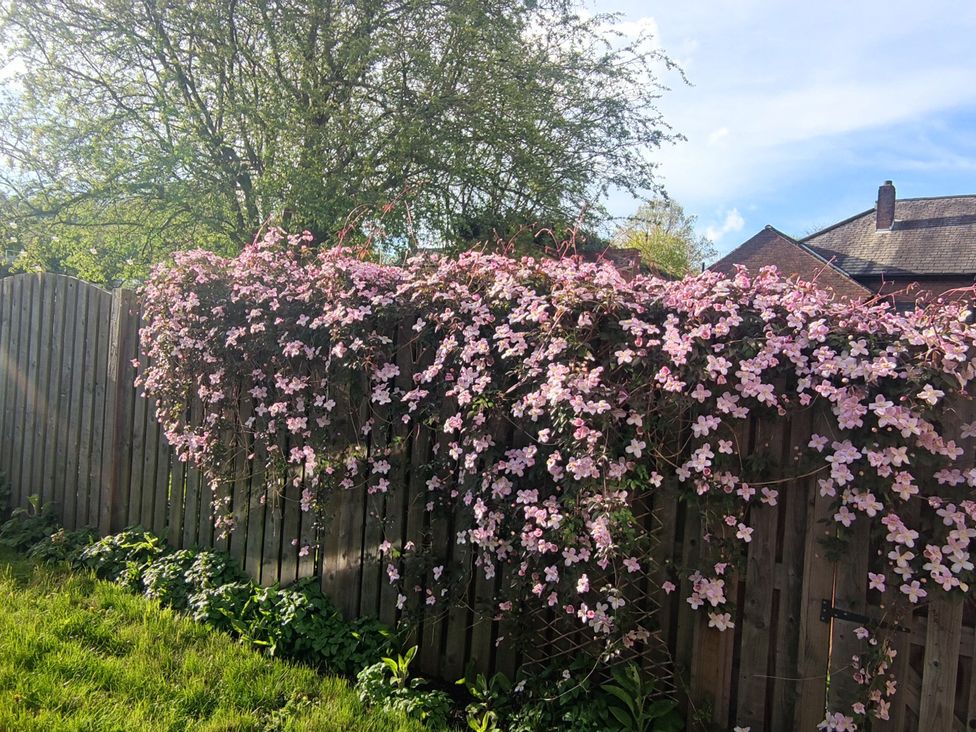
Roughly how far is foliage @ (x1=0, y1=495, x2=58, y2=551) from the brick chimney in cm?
3149

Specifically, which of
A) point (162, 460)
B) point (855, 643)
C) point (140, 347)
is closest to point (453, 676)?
point (855, 643)

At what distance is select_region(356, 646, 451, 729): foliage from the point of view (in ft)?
9.07

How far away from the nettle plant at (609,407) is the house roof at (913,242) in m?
25.3

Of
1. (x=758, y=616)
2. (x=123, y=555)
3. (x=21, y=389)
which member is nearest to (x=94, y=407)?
(x=21, y=389)

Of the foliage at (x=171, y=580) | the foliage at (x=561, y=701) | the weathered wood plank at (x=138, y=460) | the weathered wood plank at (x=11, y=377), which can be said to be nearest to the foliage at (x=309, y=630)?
the foliage at (x=171, y=580)

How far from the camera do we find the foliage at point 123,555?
4.14 meters

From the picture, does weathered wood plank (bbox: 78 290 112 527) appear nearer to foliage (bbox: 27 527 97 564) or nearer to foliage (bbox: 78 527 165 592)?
foliage (bbox: 27 527 97 564)

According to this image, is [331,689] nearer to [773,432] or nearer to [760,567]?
[760,567]

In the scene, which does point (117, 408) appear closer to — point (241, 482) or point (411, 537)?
point (241, 482)

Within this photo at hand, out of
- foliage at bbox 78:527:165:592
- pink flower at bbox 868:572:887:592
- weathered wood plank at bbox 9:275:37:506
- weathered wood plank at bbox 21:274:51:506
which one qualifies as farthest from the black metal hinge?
weathered wood plank at bbox 9:275:37:506

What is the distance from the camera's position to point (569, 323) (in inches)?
103

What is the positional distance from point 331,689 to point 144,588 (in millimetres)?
1730

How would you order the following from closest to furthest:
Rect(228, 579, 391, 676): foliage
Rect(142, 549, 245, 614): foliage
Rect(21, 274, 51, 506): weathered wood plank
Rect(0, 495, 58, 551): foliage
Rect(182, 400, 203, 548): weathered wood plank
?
Rect(228, 579, 391, 676): foliage → Rect(142, 549, 245, 614): foliage → Rect(182, 400, 203, 548): weathered wood plank → Rect(0, 495, 58, 551): foliage → Rect(21, 274, 51, 506): weathered wood plank

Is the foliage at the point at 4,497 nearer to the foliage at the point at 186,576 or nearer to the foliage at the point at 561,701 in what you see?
the foliage at the point at 186,576
